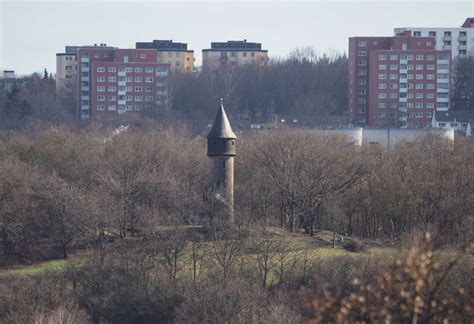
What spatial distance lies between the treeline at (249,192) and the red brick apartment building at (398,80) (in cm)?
2201

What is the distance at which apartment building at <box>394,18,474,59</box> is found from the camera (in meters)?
68.5

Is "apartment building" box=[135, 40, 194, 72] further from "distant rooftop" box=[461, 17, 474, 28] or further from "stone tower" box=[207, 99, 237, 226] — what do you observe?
"stone tower" box=[207, 99, 237, 226]

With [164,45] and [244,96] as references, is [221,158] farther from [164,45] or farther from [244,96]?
[164,45]

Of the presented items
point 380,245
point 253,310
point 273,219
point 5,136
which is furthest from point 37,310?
point 5,136

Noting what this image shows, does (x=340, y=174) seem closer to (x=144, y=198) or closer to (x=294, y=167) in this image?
(x=294, y=167)

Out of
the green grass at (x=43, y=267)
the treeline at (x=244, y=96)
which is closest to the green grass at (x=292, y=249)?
the green grass at (x=43, y=267)

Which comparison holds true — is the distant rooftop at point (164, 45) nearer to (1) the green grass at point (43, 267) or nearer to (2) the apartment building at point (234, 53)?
(2) the apartment building at point (234, 53)

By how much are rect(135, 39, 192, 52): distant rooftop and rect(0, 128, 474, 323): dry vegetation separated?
31169mm

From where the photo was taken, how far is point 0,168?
33812 millimetres

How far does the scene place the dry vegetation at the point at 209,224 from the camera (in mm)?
22656

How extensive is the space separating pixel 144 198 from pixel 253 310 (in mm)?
13647

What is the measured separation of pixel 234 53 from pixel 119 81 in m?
14.6

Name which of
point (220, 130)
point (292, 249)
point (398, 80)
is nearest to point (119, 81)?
point (398, 80)

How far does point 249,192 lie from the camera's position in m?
34.9
